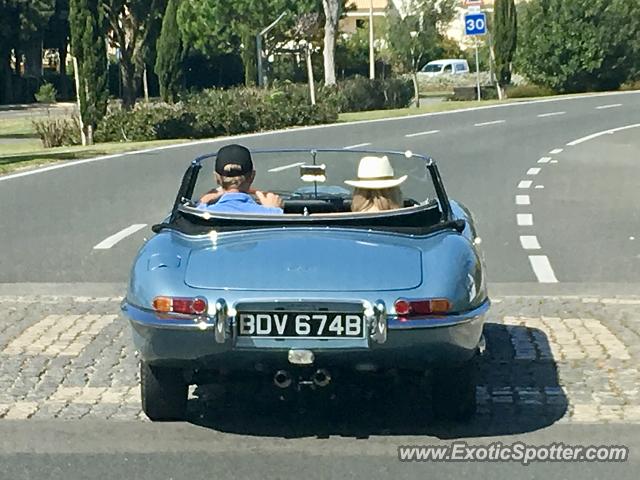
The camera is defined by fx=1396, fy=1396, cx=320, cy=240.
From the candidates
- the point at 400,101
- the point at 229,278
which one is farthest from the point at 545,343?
the point at 400,101

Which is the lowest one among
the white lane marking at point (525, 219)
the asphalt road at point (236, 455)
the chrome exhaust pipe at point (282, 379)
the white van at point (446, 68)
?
the white van at point (446, 68)

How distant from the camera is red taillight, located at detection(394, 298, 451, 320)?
586 cm

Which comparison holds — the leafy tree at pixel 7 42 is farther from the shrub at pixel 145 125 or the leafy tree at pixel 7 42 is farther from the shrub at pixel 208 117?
the shrub at pixel 145 125

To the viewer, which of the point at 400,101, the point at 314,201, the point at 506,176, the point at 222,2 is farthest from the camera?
the point at 222,2

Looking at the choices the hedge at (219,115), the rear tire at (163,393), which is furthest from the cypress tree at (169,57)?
the rear tire at (163,393)

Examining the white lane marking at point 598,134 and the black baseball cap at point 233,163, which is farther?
the white lane marking at point 598,134

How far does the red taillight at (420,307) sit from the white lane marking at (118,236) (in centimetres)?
800

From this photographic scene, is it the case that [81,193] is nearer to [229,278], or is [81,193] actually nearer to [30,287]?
[30,287]

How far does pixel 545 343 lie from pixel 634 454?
8.85 feet

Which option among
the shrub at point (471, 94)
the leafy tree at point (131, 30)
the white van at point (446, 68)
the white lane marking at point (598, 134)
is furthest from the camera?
the white van at point (446, 68)

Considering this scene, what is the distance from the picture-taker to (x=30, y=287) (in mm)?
11188

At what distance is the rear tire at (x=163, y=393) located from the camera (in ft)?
20.8

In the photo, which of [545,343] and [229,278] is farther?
→ [545,343]

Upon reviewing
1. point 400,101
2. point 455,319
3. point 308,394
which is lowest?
point 400,101
